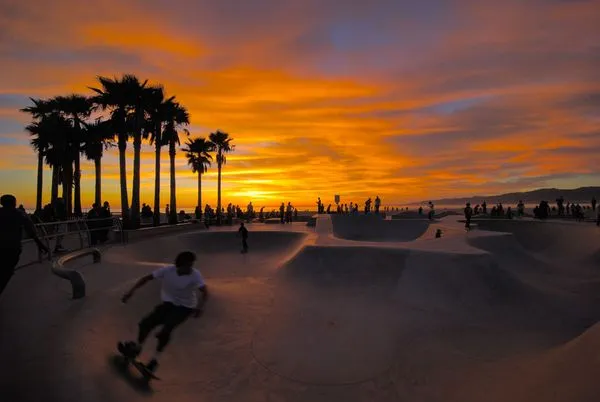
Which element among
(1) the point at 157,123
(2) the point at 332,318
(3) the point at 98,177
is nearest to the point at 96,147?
(3) the point at 98,177

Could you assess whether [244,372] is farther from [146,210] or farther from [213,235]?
[146,210]

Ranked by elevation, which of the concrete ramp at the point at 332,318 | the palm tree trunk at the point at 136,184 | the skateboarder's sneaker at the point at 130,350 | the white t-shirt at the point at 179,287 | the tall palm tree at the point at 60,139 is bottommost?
the concrete ramp at the point at 332,318

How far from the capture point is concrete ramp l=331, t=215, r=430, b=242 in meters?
33.2

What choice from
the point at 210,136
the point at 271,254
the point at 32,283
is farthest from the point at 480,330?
the point at 210,136

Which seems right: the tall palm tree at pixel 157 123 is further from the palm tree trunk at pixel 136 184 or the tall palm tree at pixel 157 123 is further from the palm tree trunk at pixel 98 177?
the palm tree trunk at pixel 98 177

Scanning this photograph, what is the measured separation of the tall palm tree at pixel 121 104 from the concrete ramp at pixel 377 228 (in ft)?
57.3

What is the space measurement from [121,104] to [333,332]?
25.6 m

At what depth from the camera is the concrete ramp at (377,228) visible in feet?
109

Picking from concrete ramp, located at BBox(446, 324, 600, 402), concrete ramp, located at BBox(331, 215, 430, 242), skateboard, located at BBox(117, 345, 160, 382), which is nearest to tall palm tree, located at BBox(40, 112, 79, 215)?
concrete ramp, located at BBox(331, 215, 430, 242)

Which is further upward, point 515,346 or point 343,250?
point 343,250

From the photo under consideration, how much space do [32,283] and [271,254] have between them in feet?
48.0

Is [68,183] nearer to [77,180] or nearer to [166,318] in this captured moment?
[77,180]

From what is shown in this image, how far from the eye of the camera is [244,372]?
7891 mm

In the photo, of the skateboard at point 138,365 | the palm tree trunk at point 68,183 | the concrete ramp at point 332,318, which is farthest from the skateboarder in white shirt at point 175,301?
the palm tree trunk at point 68,183
